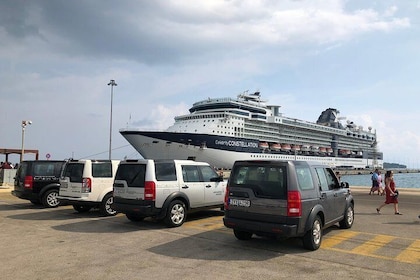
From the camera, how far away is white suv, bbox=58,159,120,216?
1030cm

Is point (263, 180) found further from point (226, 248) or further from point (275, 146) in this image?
point (275, 146)

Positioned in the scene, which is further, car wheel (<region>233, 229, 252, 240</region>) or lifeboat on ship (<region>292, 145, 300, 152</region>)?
lifeboat on ship (<region>292, 145, 300, 152</region>)

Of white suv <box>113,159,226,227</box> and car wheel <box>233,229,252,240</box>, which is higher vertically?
white suv <box>113,159,226,227</box>

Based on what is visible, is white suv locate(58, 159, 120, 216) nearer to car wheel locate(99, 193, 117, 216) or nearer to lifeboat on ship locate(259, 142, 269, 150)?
car wheel locate(99, 193, 117, 216)

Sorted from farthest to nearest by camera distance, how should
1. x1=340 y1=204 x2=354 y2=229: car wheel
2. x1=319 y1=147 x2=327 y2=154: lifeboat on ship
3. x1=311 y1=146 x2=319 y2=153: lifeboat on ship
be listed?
1. x1=319 y1=147 x2=327 y2=154: lifeboat on ship
2. x1=311 y1=146 x2=319 y2=153: lifeboat on ship
3. x1=340 y1=204 x2=354 y2=229: car wheel

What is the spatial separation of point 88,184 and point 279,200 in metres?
6.39

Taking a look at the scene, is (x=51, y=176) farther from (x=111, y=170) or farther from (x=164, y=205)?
(x=164, y=205)

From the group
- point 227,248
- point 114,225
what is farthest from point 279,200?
point 114,225

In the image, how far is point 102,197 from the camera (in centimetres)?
1050

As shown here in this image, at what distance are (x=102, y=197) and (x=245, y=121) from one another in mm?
52743

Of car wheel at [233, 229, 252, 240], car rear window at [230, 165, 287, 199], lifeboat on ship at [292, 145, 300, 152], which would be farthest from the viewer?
lifeboat on ship at [292, 145, 300, 152]

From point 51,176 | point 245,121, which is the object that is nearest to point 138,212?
point 51,176

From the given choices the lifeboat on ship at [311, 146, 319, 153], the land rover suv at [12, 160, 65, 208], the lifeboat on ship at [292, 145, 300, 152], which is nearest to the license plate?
the land rover suv at [12, 160, 65, 208]

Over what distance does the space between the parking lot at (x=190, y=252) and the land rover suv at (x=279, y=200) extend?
451 mm
